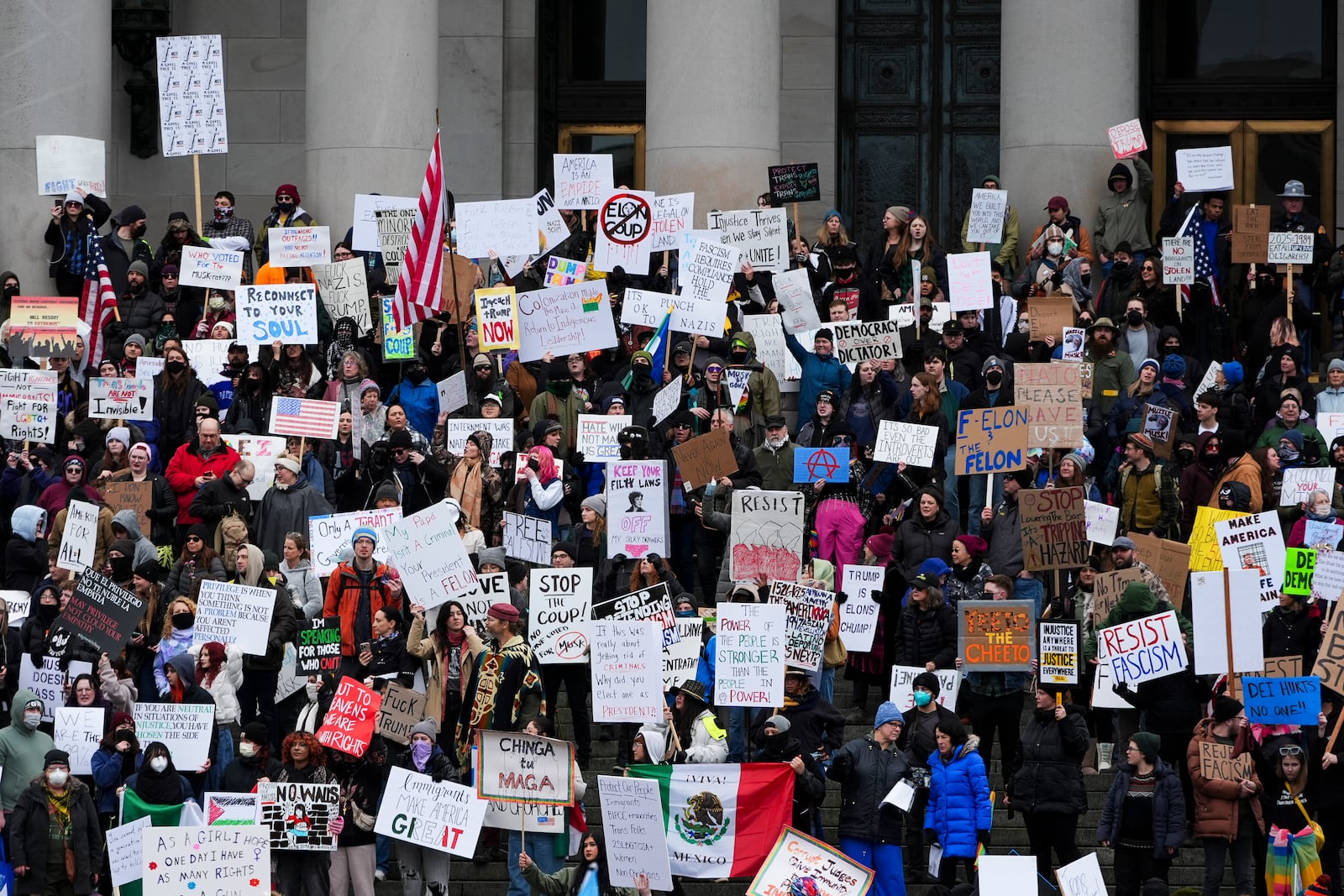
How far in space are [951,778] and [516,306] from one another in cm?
898

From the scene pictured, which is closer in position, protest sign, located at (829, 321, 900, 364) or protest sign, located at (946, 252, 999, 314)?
protest sign, located at (829, 321, 900, 364)

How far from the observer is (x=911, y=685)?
2322 cm

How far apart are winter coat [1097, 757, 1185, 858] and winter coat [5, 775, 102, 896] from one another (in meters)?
7.85

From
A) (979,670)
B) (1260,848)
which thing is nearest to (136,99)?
(979,670)

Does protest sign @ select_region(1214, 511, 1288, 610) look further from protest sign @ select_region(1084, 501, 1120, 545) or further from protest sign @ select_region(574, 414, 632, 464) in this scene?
protest sign @ select_region(574, 414, 632, 464)

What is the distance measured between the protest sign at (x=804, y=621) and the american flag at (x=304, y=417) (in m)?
5.18

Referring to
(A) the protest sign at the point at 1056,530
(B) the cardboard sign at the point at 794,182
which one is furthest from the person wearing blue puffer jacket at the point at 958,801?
(B) the cardboard sign at the point at 794,182

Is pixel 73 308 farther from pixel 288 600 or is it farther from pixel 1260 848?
pixel 1260 848

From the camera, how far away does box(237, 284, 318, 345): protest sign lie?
28.8m

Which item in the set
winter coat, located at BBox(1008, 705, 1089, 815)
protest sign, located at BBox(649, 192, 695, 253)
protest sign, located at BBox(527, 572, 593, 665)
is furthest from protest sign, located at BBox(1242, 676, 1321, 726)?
protest sign, located at BBox(649, 192, 695, 253)

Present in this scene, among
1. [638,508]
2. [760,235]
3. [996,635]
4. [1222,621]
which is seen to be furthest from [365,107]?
[1222,621]

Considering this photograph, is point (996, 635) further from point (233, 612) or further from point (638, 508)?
point (233, 612)

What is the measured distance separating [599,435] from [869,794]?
595 centimetres

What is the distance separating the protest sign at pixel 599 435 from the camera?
26.8m
